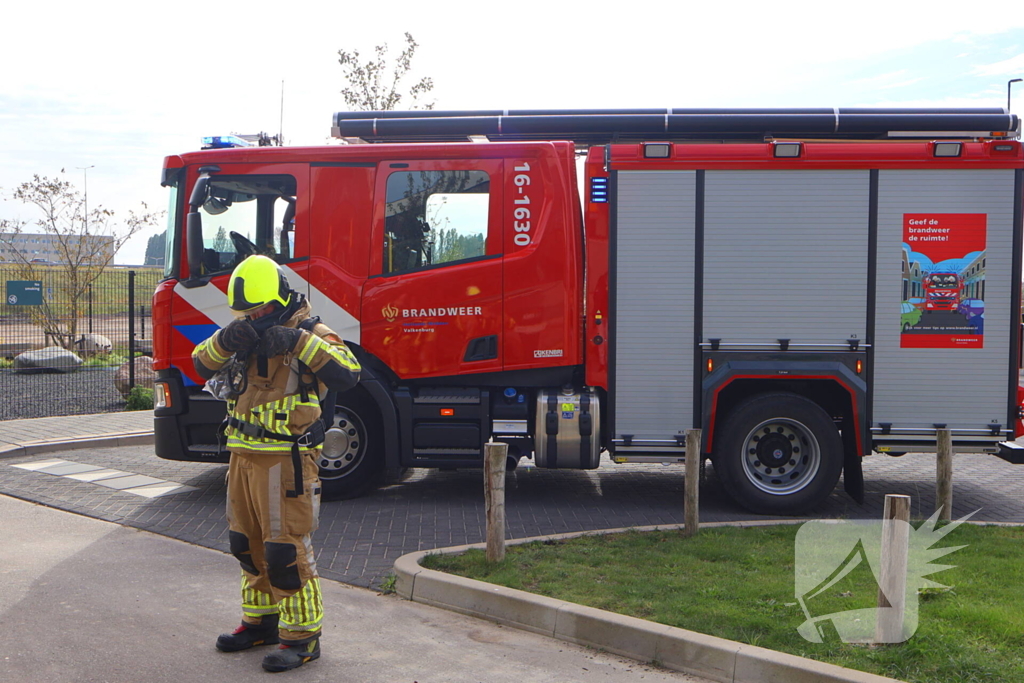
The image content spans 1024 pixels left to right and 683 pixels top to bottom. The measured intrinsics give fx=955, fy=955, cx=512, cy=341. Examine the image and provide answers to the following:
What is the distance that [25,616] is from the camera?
535cm

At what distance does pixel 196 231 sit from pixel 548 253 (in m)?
2.98

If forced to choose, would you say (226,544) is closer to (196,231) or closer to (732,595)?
(196,231)

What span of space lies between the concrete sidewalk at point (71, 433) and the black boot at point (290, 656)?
290 inches

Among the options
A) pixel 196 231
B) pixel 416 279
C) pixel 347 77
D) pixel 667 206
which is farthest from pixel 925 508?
pixel 347 77

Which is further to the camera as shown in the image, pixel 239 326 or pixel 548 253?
pixel 548 253

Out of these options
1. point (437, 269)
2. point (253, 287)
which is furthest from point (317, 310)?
point (253, 287)

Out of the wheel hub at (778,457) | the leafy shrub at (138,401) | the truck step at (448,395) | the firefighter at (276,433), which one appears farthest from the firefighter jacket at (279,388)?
the leafy shrub at (138,401)

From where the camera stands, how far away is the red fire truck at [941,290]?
25.3 feet

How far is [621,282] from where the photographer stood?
795 centimetres

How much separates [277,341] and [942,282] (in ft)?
18.4

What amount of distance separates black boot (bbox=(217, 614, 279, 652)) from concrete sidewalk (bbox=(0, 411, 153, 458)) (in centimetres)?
700

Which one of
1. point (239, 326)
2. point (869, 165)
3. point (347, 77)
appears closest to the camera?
point (239, 326)

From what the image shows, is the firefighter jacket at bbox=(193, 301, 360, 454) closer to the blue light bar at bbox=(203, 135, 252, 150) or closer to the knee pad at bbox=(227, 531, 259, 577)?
the knee pad at bbox=(227, 531, 259, 577)

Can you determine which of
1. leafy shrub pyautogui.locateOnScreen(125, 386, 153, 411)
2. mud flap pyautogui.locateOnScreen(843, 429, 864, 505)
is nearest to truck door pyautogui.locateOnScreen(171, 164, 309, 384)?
mud flap pyautogui.locateOnScreen(843, 429, 864, 505)
